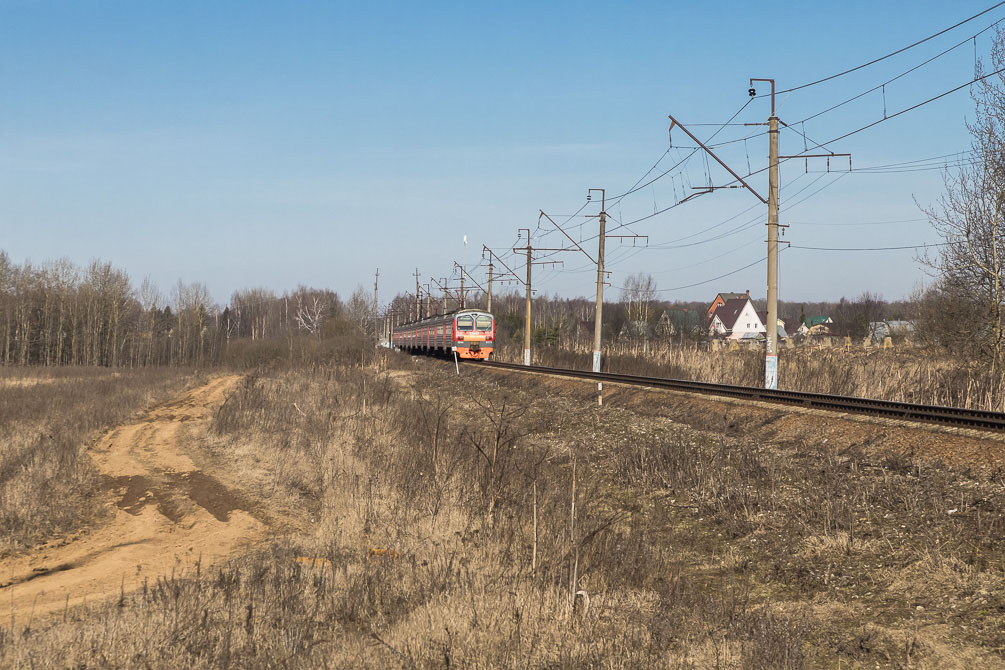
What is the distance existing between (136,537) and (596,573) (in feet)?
21.1

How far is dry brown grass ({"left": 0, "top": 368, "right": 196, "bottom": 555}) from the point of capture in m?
10.6

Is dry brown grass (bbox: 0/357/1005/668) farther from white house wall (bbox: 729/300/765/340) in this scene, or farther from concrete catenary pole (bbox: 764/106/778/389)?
white house wall (bbox: 729/300/765/340)

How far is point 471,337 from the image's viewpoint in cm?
4153

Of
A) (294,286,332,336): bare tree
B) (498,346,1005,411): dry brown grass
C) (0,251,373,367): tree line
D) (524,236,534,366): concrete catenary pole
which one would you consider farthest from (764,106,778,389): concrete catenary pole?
(294,286,332,336): bare tree

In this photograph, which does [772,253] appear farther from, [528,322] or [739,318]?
[739,318]

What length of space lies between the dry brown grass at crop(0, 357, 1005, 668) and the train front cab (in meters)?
27.2

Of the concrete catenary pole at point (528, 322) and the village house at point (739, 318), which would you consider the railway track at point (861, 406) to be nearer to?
the concrete catenary pole at point (528, 322)

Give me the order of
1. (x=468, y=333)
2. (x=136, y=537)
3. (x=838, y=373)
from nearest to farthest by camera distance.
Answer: (x=136, y=537)
(x=838, y=373)
(x=468, y=333)

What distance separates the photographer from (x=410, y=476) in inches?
461

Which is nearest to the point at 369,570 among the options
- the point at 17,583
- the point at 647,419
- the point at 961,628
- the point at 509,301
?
the point at 17,583

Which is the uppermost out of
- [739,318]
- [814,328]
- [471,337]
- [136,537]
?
[739,318]

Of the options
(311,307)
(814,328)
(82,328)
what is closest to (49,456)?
(82,328)

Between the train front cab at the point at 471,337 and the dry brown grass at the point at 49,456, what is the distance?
15353 millimetres

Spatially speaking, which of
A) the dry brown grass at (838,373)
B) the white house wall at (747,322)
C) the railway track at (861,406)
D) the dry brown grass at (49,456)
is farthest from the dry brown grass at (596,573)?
the white house wall at (747,322)
